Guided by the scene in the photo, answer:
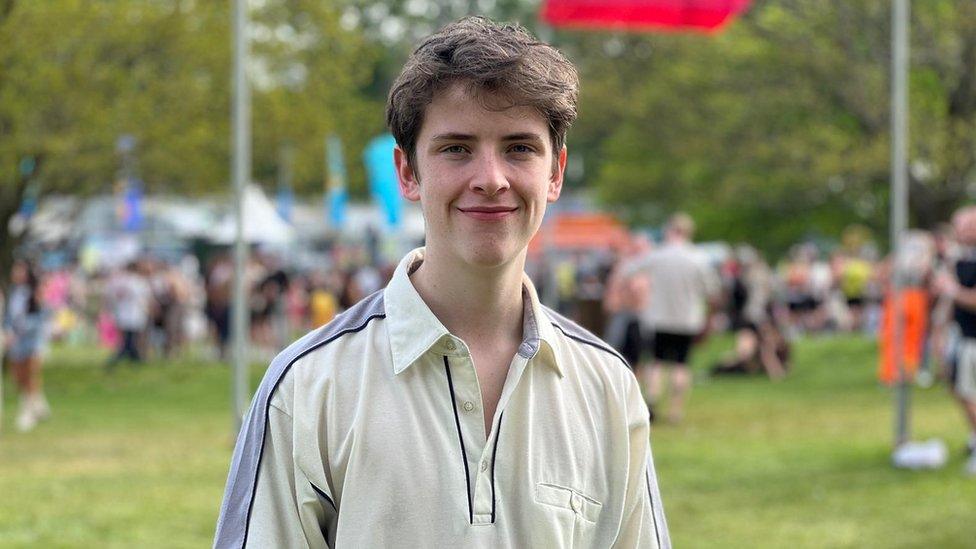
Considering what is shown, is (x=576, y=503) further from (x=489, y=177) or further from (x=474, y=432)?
(x=489, y=177)

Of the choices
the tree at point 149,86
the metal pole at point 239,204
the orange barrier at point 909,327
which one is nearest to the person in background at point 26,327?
the metal pole at point 239,204

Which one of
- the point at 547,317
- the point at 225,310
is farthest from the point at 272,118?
the point at 547,317

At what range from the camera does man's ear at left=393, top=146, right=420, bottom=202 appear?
2613 millimetres

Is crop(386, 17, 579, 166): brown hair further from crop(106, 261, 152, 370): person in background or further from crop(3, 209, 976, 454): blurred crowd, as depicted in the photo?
crop(106, 261, 152, 370): person in background

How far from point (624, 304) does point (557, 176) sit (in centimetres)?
1239

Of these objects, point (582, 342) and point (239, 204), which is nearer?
point (582, 342)

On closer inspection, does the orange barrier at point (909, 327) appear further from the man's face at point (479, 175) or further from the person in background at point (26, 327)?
the man's face at point (479, 175)

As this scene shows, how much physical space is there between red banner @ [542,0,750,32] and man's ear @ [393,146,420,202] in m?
11.9

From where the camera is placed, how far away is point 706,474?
1091cm

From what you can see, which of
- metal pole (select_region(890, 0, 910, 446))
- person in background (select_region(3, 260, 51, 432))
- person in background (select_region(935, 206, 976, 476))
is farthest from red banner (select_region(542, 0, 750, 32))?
person in background (select_region(3, 260, 51, 432))

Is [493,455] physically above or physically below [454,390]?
below

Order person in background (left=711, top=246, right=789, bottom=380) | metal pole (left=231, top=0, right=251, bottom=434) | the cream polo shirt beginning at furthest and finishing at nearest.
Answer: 1. person in background (left=711, top=246, right=789, bottom=380)
2. metal pole (left=231, top=0, right=251, bottom=434)
3. the cream polo shirt

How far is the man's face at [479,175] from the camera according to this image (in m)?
2.45

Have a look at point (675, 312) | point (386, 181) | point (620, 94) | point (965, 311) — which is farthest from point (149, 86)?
point (965, 311)
